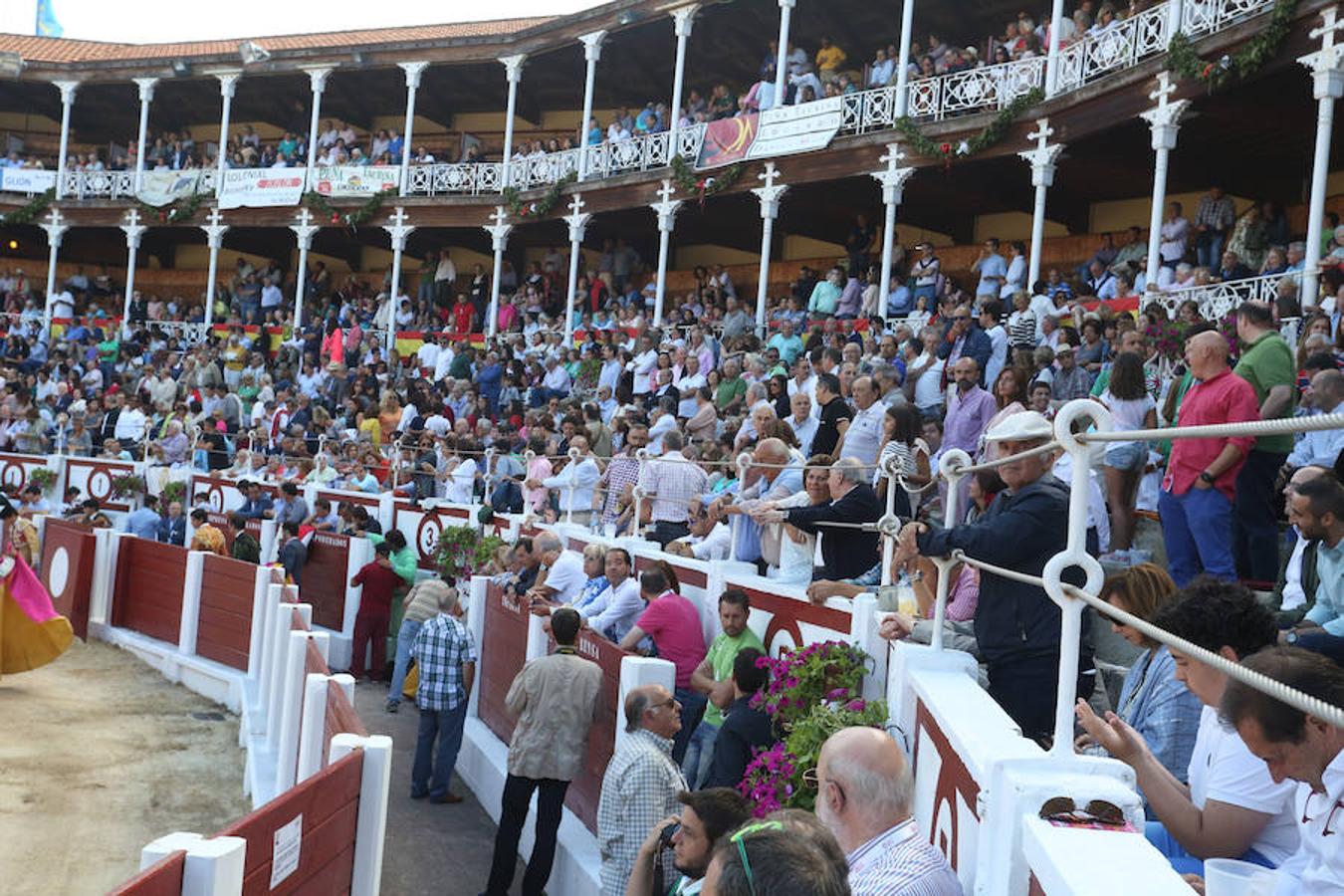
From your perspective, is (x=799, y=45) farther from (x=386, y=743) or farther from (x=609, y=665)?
(x=386, y=743)

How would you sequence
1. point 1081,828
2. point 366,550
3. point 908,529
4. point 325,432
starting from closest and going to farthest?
point 1081,828, point 908,529, point 366,550, point 325,432

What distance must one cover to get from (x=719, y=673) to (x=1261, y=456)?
2.66 m

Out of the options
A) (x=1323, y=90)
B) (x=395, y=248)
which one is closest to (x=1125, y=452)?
(x=1323, y=90)

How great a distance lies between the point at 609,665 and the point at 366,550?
729 centimetres

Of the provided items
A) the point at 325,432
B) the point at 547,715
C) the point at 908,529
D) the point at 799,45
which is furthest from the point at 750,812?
the point at 799,45

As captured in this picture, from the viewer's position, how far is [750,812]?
4273 mm

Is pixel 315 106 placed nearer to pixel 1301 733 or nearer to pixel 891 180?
pixel 891 180

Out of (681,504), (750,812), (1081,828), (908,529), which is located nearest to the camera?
(1081,828)

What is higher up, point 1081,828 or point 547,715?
point 1081,828

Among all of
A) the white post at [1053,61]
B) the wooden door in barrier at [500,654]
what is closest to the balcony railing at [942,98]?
the white post at [1053,61]

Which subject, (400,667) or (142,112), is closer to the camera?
(400,667)

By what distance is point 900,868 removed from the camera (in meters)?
2.71

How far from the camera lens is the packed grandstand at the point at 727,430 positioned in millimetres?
2900

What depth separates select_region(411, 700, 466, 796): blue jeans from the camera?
29.4 feet
